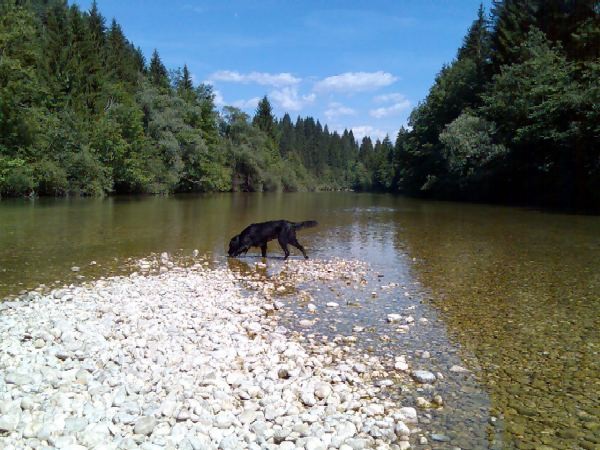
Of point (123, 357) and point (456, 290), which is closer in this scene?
point (123, 357)

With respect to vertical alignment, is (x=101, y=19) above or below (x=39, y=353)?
above

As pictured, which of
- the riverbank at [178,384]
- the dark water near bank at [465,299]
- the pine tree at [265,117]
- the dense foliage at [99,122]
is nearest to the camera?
the riverbank at [178,384]

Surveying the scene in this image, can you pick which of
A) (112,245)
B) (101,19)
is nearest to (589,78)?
(112,245)

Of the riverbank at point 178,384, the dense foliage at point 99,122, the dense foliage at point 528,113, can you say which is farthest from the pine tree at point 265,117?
the riverbank at point 178,384

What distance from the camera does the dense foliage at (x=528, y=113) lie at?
33.2 metres

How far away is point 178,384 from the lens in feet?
17.7

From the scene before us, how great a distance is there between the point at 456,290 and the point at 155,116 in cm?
5735

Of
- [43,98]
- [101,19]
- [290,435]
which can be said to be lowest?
[290,435]

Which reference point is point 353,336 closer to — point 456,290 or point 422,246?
point 456,290

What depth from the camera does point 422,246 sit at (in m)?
17.4

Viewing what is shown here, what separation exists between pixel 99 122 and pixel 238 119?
1282 inches

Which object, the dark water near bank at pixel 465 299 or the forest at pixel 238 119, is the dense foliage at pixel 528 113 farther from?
the dark water near bank at pixel 465 299

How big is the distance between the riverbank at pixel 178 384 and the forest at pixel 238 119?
1221 inches

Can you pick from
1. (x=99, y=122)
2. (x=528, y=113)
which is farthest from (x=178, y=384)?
(x=99, y=122)
